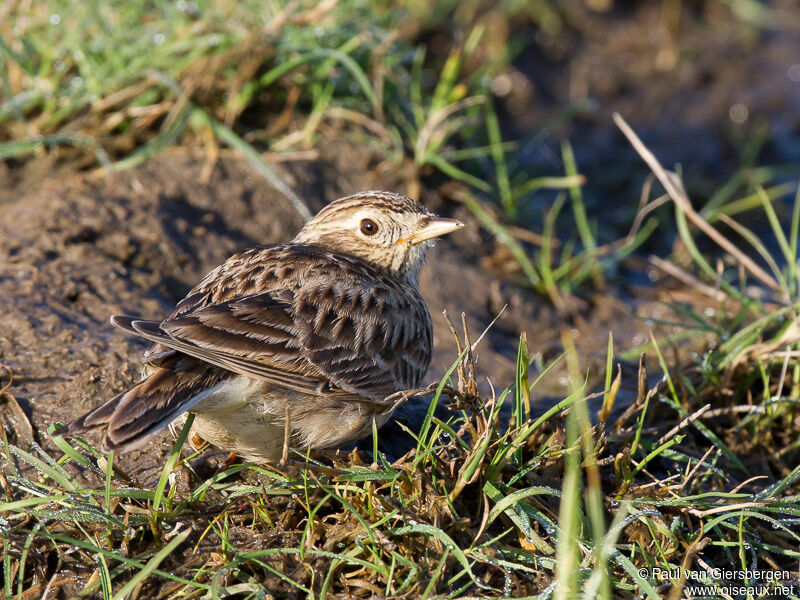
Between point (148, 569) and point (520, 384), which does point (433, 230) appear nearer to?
point (520, 384)

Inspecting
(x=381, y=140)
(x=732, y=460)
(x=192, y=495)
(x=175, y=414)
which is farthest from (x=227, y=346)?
(x=381, y=140)

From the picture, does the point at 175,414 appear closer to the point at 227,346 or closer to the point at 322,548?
the point at 227,346

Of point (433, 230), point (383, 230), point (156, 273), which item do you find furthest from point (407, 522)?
point (156, 273)

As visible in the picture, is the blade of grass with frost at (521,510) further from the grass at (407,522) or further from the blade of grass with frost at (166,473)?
the blade of grass with frost at (166,473)

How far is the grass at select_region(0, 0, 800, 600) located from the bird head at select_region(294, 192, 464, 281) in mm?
922

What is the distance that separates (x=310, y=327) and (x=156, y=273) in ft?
6.32

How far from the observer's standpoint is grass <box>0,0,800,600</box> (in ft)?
13.1

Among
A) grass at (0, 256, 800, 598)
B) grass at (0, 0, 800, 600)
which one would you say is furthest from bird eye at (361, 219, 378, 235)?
grass at (0, 256, 800, 598)

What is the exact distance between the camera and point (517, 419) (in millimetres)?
4395

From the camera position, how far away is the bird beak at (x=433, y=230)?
208 inches

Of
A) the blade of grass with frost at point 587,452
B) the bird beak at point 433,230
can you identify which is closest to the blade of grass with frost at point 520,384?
the blade of grass with frost at point 587,452

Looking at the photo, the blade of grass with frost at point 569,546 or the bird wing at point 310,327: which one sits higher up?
Answer: the bird wing at point 310,327

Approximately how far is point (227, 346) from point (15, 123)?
358 cm

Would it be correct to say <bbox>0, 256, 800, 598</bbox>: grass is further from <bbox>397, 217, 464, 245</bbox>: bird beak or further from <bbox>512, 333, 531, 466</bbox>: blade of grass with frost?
<bbox>397, 217, 464, 245</bbox>: bird beak
